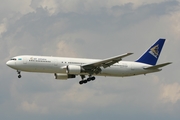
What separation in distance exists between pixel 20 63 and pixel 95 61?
45.4 feet

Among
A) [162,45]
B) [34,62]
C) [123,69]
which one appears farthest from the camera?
[162,45]

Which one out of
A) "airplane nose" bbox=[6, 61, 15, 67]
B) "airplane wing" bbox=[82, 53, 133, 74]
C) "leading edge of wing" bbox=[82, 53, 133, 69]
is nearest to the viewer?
"airplane nose" bbox=[6, 61, 15, 67]

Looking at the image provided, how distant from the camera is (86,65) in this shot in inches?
4171

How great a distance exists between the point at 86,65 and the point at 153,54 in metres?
16.3

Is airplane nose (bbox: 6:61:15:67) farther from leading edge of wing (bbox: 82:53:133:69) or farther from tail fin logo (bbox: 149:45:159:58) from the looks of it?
tail fin logo (bbox: 149:45:159:58)

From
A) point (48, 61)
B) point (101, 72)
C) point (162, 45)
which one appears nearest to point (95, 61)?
point (101, 72)

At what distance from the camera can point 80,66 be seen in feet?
349

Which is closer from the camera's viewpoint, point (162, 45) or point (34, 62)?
point (34, 62)

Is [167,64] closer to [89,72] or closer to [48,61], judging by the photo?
[89,72]

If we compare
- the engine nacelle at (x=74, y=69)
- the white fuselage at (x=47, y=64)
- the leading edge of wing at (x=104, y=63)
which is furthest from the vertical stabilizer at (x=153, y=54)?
the engine nacelle at (x=74, y=69)

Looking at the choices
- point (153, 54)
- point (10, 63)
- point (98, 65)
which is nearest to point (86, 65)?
point (98, 65)

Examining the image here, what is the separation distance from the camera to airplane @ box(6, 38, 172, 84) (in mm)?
102812

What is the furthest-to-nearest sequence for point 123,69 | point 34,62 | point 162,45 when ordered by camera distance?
point 162,45
point 123,69
point 34,62

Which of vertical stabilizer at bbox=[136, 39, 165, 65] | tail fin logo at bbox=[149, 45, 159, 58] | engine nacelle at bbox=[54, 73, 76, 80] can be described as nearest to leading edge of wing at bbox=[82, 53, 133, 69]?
engine nacelle at bbox=[54, 73, 76, 80]
